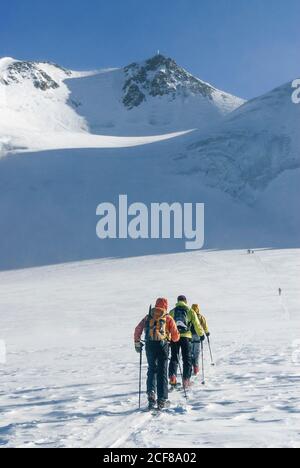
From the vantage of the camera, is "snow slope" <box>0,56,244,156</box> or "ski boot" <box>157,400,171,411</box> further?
"snow slope" <box>0,56,244,156</box>

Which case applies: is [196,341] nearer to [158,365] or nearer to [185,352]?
[185,352]

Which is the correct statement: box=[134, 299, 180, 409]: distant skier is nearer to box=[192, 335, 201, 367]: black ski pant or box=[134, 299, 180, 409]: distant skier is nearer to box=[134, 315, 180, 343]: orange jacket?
box=[134, 315, 180, 343]: orange jacket

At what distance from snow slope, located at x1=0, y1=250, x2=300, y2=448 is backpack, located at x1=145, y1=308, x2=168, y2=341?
129cm

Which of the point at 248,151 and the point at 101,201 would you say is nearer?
the point at 101,201

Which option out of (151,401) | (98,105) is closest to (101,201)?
(151,401)

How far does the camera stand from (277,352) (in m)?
16.6

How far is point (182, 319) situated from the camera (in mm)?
11305

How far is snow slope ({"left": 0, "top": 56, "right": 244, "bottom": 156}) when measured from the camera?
126688 mm

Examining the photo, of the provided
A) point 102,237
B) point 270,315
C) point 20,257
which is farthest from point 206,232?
point 270,315

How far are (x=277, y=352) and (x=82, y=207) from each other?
67.8 meters

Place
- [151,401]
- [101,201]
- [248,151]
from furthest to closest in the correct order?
[248,151] < [101,201] < [151,401]

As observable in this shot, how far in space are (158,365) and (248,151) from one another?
98124 mm

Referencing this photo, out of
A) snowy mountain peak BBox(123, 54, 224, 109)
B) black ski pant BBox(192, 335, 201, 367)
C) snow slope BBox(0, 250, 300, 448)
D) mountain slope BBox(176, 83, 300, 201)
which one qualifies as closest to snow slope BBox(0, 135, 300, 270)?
mountain slope BBox(176, 83, 300, 201)
